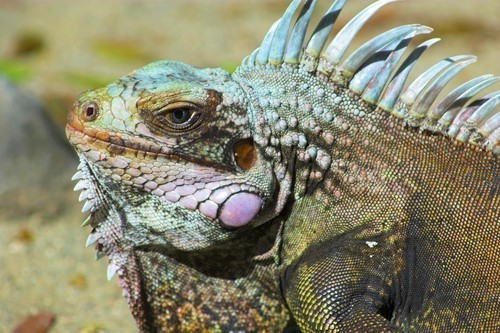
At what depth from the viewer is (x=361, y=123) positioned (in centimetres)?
375

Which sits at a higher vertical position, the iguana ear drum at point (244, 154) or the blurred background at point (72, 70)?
the blurred background at point (72, 70)

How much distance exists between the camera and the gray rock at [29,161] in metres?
6.91

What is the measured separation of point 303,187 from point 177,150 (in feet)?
2.24

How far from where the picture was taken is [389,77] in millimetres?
3836

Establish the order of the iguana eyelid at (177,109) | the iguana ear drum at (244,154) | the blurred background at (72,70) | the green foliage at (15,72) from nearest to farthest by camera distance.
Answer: the iguana eyelid at (177,109)
the iguana ear drum at (244,154)
the blurred background at (72,70)
the green foliage at (15,72)

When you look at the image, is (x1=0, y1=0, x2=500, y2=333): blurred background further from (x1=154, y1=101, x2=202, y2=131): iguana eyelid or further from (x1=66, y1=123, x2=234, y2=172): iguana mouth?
(x1=154, y1=101, x2=202, y2=131): iguana eyelid

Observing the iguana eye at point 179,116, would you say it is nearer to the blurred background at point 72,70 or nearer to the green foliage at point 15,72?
the blurred background at point 72,70

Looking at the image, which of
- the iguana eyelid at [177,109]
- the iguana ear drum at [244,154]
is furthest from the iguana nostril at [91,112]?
the iguana ear drum at [244,154]

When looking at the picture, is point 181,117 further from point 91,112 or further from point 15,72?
point 15,72

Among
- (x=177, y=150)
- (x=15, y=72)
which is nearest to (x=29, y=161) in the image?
(x=15, y=72)

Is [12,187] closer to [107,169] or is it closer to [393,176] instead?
[107,169]

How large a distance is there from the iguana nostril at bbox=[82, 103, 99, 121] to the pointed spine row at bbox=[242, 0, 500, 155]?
0.93 metres

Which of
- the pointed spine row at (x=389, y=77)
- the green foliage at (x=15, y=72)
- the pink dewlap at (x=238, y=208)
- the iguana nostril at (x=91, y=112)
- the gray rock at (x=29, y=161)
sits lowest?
the pink dewlap at (x=238, y=208)

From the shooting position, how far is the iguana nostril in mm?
3582
